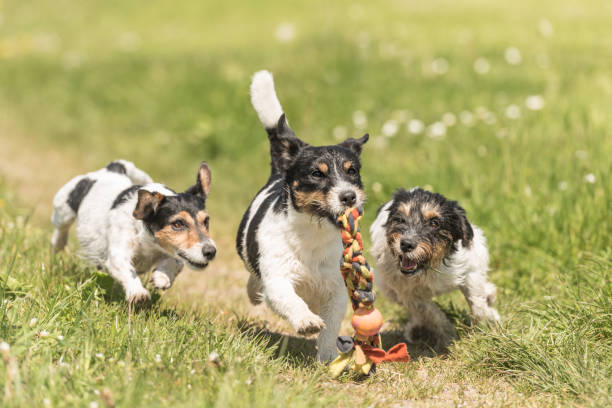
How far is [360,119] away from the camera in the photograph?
Result: 8484 mm

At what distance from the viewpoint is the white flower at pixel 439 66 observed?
944 centimetres

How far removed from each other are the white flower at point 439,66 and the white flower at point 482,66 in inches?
16.2

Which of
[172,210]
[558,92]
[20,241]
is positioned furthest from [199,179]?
[558,92]

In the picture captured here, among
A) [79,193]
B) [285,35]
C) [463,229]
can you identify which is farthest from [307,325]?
[285,35]

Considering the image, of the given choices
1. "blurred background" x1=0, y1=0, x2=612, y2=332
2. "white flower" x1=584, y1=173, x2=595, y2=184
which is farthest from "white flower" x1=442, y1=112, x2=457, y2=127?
"white flower" x1=584, y1=173, x2=595, y2=184

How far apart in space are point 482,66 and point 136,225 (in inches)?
245

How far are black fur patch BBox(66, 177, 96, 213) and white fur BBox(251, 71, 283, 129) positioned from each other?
61.1 inches

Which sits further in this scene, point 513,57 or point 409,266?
point 513,57

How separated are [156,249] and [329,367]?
1588mm

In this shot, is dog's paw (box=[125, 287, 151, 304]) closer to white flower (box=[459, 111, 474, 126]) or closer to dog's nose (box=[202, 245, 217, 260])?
dog's nose (box=[202, 245, 217, 260])

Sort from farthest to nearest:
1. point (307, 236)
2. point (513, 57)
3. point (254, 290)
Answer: point (513, 57) < point (254, 290) < point (307, 236)

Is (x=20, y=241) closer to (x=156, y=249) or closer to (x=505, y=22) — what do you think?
(x=156, y=249)

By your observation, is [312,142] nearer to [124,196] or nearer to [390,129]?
[390,129]

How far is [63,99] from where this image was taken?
1173 centimetres
